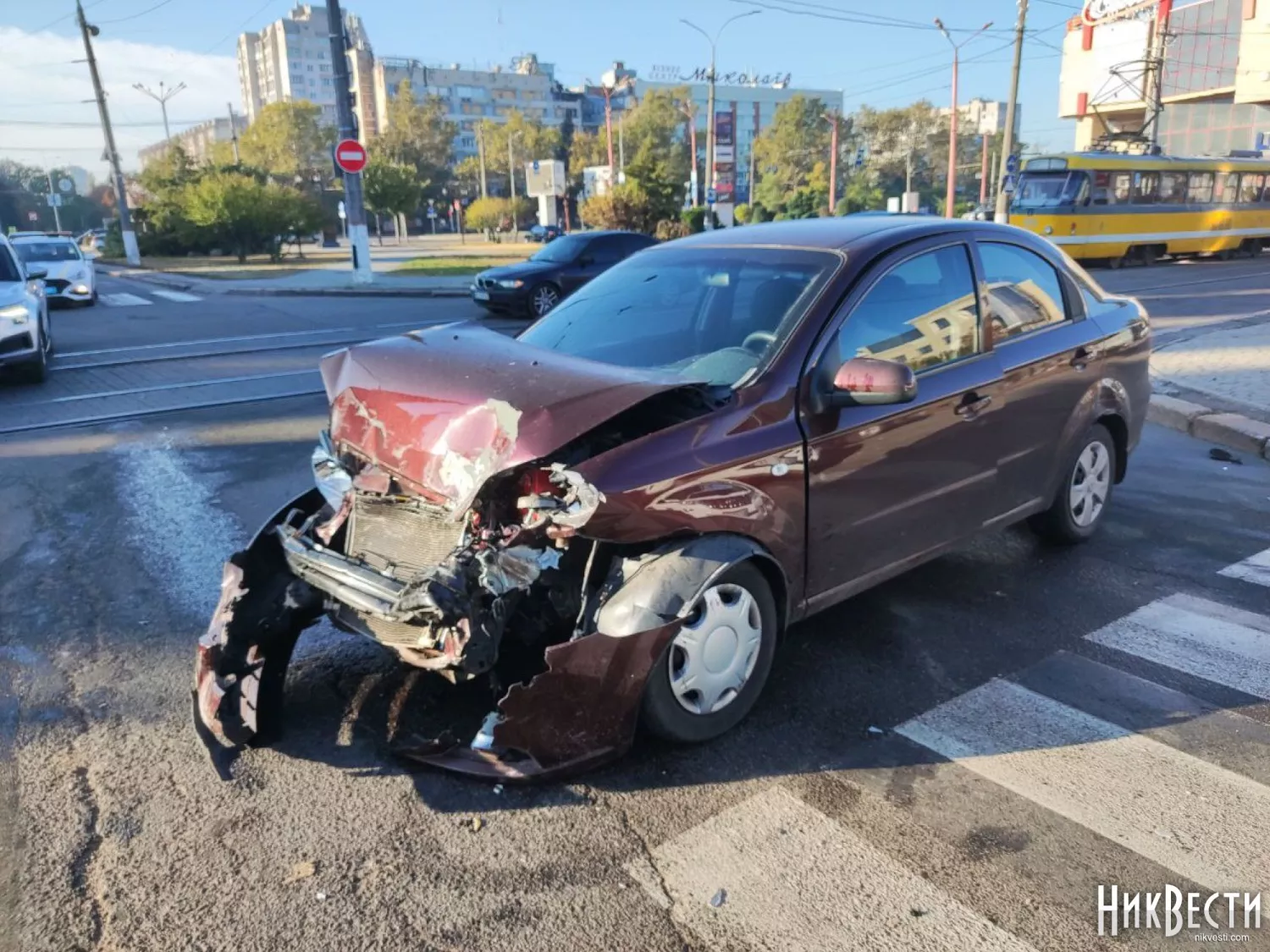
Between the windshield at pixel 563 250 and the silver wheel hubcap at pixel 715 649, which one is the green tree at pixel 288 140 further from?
the silver wheel hubcap at pixel 715 649

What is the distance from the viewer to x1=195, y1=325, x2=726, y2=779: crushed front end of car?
307 cm

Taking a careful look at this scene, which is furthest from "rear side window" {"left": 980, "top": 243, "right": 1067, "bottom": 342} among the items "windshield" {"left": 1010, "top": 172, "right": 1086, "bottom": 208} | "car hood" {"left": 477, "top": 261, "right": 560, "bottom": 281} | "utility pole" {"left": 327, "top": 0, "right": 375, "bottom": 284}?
"windshield" {"left": 1010, "top": 172, "right": 1086, "bottom": 208}

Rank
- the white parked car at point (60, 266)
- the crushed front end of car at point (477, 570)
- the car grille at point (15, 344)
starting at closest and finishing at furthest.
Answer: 1. the crushed front end of car at point (477, 570)
2. the car grille at point (15, 344)
3. the white parked car at point (60, 266)

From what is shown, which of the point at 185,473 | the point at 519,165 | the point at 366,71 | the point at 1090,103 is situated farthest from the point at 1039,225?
the point at 366,71

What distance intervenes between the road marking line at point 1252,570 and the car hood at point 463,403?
347 centimetres

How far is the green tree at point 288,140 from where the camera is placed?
289 ft

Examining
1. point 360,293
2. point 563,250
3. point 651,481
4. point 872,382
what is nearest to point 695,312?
point 872,382

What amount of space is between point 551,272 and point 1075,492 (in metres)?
13.2

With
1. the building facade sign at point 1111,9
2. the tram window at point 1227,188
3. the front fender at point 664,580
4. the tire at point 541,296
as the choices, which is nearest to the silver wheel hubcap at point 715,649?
the front fender at point 664,580

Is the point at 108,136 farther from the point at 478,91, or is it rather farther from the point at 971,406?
the point at 478,91

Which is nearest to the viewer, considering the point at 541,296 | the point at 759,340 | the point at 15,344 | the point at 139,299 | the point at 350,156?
the point at 759,340

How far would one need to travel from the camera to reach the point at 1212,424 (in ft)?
27.2

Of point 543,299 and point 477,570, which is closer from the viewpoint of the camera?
point 477,570

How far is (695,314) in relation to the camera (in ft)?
13.8
